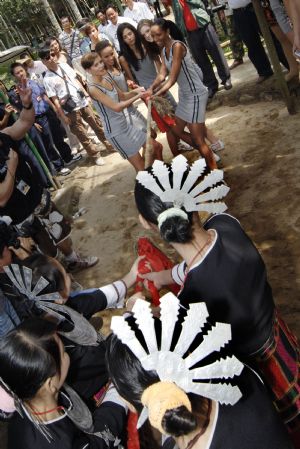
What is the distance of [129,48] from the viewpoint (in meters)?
4.99

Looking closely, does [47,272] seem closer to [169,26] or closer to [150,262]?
[150,262]

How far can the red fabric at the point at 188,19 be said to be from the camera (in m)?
5.73

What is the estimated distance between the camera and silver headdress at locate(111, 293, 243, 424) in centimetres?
103

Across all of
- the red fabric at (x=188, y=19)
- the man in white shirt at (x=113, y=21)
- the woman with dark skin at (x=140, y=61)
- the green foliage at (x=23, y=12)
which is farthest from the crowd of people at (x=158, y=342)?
the green foliage at (x=23, y=12)

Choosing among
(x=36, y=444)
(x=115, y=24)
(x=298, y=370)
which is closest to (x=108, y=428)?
(x=36, y=444)

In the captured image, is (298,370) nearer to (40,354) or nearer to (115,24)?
(40,354)

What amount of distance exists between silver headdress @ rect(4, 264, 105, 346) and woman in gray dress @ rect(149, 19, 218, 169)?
2632mm

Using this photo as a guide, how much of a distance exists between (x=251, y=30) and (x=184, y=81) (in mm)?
2472

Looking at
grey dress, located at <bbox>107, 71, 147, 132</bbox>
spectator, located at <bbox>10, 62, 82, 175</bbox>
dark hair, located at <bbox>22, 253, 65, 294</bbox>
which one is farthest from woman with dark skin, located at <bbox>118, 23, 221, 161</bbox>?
dark hair, located at <bbox>22, 253, 65, 294</bbox>

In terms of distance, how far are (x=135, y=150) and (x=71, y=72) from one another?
3.34 m

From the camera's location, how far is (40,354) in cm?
156

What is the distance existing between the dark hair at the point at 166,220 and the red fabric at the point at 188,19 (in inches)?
197

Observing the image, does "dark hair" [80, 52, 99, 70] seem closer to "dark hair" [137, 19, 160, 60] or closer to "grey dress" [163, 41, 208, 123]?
"grey dress" [163, 41, 208, 123]

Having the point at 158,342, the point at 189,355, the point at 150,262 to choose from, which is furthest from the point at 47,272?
the point at 189,355
